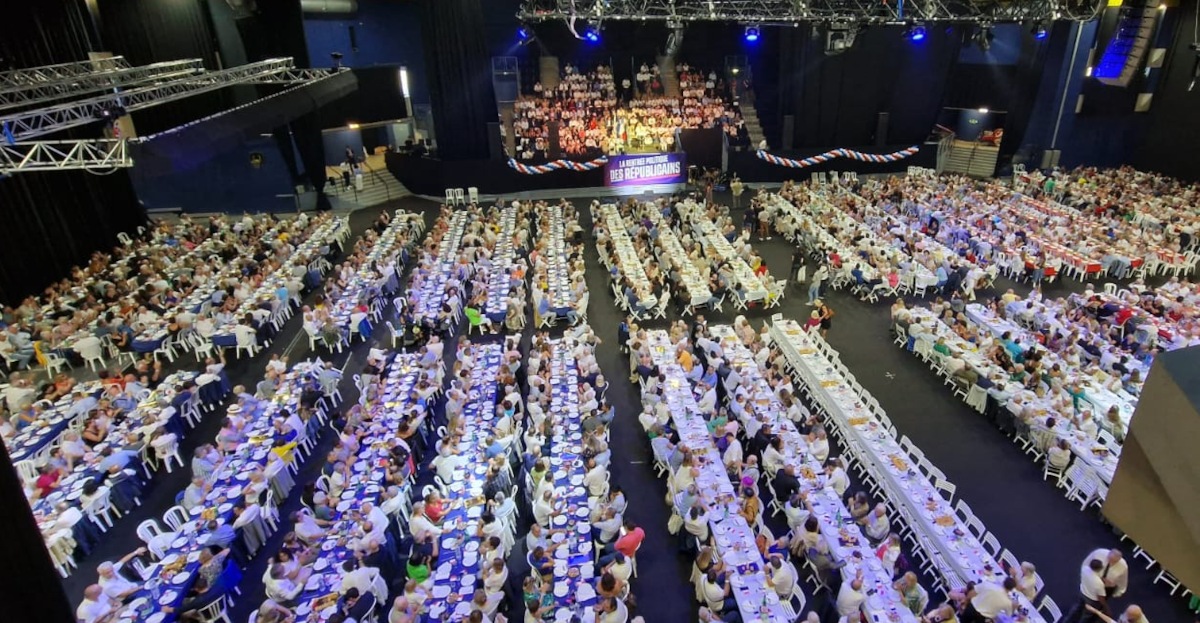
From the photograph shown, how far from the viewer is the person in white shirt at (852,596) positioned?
23.9ft

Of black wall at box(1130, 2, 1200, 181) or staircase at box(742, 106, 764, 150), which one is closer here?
black wall at box(1130, 2, 1200, 181)

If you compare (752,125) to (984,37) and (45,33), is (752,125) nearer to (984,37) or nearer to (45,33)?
(984,37)

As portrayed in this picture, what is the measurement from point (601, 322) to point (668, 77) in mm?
19016

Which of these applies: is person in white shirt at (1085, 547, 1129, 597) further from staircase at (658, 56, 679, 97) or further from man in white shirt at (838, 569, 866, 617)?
staircase at (658, 56, 679, 97)

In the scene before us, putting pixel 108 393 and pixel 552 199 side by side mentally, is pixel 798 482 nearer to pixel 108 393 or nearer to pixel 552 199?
pixel 108 393

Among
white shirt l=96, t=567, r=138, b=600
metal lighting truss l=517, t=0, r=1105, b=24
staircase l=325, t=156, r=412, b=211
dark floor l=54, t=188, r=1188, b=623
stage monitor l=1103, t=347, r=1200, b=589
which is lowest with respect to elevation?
dark floor l=54, t=188, r=1188, b=623

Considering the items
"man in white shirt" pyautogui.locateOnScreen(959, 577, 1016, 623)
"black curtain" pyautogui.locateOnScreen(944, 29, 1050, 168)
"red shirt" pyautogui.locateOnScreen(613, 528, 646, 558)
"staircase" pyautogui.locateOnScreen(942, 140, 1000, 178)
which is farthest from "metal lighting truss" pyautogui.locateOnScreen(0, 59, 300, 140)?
"black curtain" pyautogui.locateOnScreen(944, 29, 1050, 168)

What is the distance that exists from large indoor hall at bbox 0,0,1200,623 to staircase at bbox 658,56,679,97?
17 cm

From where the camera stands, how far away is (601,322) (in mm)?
15758

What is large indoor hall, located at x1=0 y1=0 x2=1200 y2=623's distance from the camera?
26.0 feet

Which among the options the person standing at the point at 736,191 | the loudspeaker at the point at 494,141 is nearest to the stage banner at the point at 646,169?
the person standing at the point at 736,191

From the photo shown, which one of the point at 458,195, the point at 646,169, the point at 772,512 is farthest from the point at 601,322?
the point at 646,169

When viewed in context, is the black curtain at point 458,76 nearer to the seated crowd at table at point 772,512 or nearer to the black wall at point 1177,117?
the seated crowd at table at point 772,512

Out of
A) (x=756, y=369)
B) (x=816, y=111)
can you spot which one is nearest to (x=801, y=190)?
(x=816, y=111)
